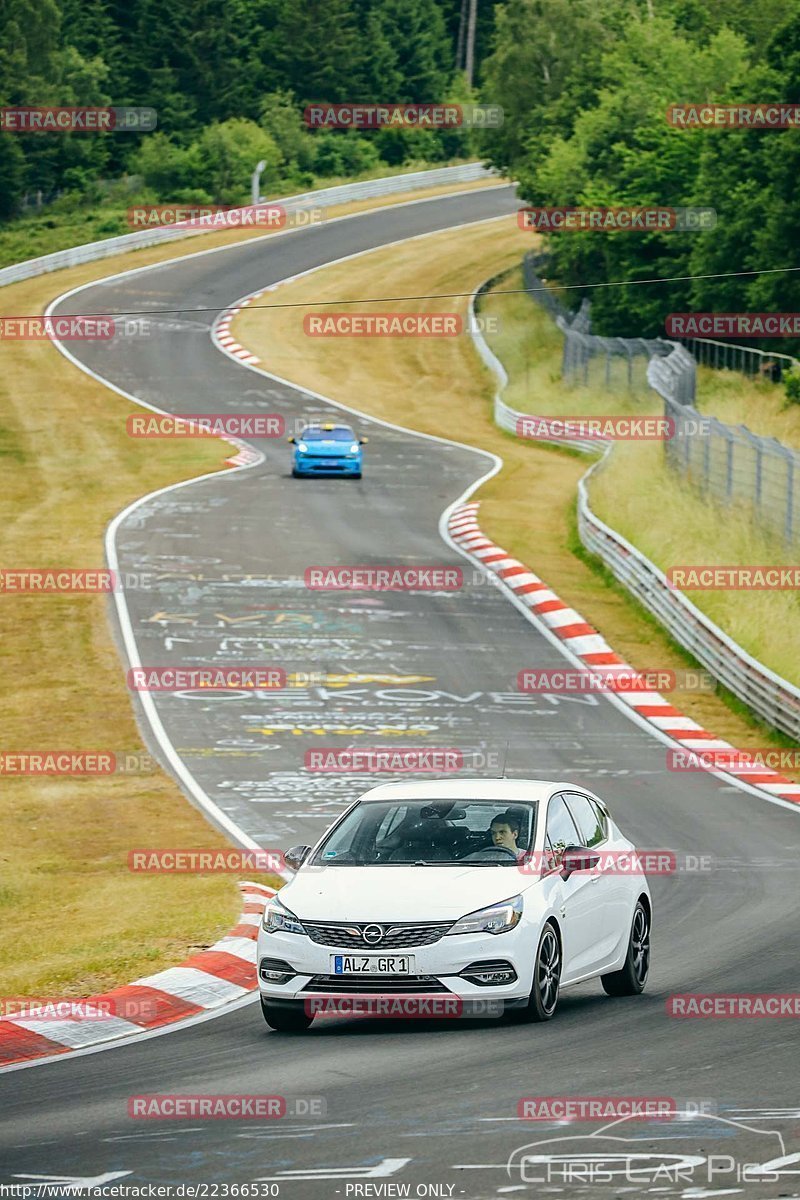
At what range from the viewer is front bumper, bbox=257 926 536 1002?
452 inches

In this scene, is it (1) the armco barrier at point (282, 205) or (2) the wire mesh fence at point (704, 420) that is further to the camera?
(1) the armco barrier at point (282, 205)

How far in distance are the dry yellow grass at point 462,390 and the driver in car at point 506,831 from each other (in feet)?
45.2

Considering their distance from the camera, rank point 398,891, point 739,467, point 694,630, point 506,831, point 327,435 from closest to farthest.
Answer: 1. point 398,891
2. point 506,831
3. point 694,630
4. point 739,467
5. point 327,435

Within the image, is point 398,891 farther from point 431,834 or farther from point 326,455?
point 326,455

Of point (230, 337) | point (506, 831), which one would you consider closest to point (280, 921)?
point (506, 831)

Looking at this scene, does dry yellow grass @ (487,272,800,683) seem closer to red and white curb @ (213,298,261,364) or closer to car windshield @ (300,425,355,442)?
car windshield @ (300,425,355,442)

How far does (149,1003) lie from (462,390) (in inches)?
2053

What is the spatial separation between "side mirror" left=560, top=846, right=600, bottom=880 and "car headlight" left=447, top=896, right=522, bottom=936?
824mm

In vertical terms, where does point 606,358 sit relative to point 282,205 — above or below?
above

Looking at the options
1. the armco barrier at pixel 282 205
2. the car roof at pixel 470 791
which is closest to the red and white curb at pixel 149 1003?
the car roof at pixel 470 791

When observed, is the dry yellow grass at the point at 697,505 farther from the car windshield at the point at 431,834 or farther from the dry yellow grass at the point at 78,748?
the car windshield at the point at 431,834

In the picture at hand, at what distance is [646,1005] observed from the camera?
1259cm

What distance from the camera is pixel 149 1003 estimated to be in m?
13.1

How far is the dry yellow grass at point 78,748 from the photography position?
1546 centimetres
